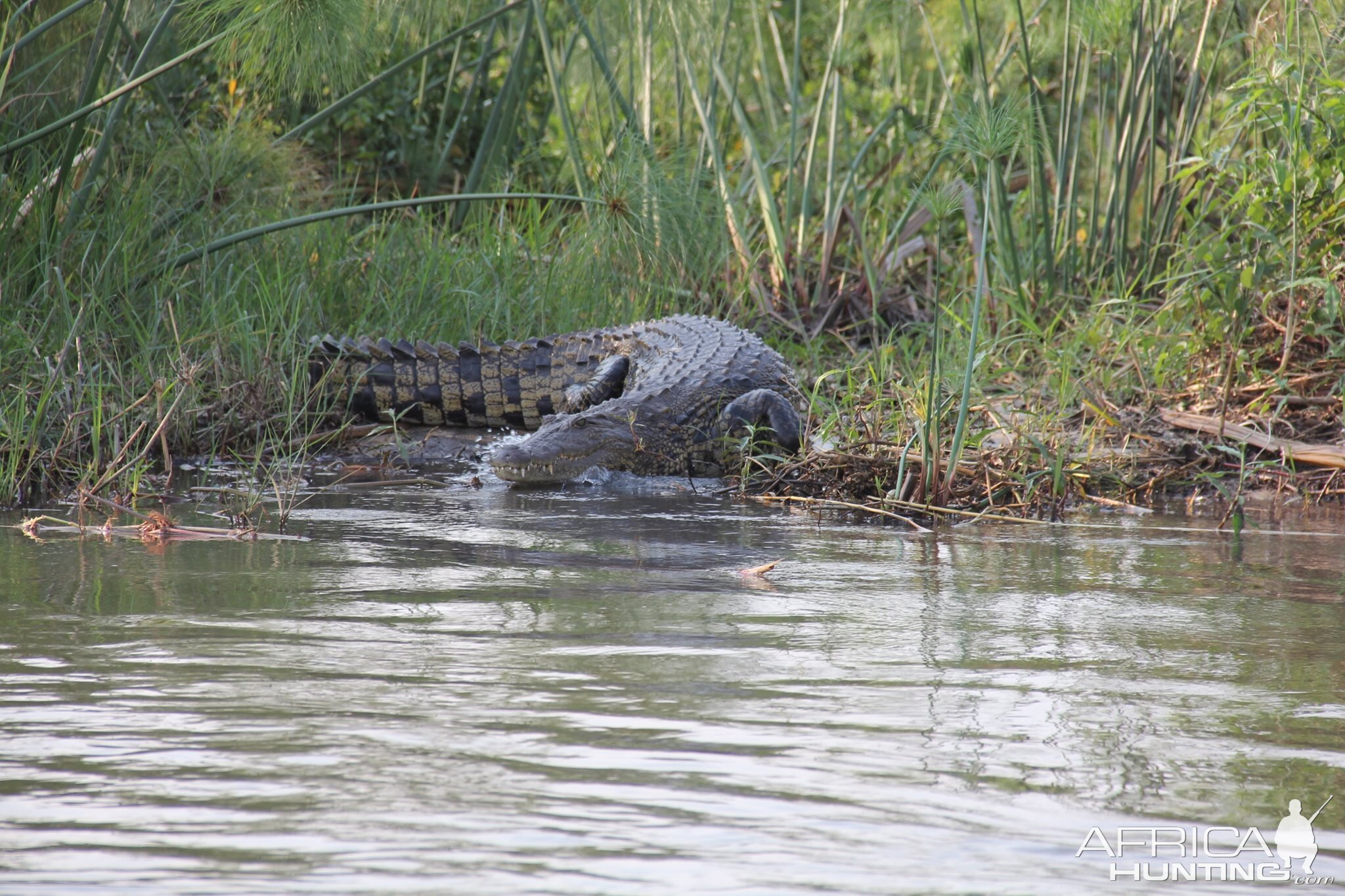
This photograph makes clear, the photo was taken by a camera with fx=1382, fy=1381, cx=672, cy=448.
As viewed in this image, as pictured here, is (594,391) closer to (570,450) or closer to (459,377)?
(459,377)

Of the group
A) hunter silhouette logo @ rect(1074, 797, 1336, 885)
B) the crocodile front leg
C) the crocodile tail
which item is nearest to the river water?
hunter silhouette logo @ rect(1074, 797, 1336, 885)

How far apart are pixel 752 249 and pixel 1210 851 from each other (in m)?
6.20

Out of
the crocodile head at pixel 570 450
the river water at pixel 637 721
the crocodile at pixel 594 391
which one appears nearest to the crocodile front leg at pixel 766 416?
the crocodile at pixel 594 391

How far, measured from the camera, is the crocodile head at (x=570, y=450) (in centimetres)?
466

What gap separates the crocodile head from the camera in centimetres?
466

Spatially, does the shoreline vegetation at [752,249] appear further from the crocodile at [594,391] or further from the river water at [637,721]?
the river water at [637,721]

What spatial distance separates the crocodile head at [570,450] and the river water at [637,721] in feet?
5.44

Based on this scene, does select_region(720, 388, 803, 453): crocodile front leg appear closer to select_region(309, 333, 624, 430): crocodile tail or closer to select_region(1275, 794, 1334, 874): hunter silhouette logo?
select_region(309, 333, 624, 430): crocodile tail

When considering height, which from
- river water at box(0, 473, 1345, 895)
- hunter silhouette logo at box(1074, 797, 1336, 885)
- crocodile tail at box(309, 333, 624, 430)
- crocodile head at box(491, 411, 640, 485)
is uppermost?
crocodile tail at box(309, 333, 624, 430)

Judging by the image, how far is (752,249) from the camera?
24.1ft

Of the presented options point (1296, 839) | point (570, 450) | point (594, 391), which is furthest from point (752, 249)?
point (1296, 839)

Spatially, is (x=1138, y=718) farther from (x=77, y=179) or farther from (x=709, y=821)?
(x=77, y=179)

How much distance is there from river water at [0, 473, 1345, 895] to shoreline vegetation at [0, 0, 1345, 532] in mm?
992

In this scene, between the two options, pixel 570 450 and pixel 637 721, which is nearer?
pixel 637 721
